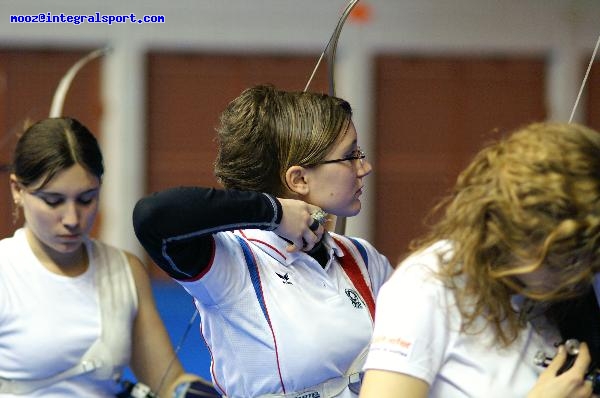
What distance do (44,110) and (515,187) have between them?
666 cm

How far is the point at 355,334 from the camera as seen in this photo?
158cm

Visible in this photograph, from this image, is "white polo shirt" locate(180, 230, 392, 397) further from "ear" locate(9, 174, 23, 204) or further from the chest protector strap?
"ear" locate(9, 174, 23, 204)

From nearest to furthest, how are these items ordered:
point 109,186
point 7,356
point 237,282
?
point 237,282 → point 7,356 → point 109,186

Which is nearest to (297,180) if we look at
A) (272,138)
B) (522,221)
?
(272,138)

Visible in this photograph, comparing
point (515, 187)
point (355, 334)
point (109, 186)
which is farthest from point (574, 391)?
point (109, 186)

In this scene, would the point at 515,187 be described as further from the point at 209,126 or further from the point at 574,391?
the point at 209,126

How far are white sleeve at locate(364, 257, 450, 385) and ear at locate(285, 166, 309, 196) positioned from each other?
0.51 metres

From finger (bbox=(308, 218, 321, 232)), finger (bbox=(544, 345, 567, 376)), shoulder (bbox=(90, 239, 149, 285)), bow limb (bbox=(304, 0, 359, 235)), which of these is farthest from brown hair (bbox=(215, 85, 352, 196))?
finger (bbox=(544, 345, 567, 376))

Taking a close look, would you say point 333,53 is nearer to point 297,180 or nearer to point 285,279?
point 297,180

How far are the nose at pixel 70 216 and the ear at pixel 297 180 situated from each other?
49 cm

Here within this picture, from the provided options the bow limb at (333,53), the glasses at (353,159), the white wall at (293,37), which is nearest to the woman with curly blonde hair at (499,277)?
the glasses at (353,159)

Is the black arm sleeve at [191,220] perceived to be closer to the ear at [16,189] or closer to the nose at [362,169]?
the nose at [362,169]

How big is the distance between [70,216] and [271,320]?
562mm

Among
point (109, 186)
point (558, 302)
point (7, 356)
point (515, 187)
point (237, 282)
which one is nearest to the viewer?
point (515, 187)
